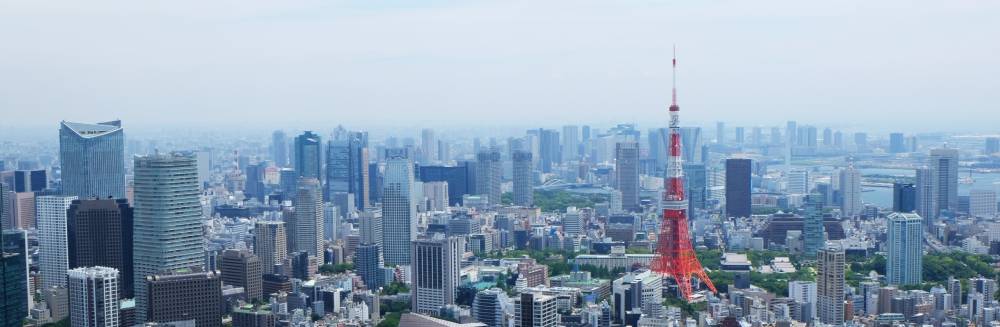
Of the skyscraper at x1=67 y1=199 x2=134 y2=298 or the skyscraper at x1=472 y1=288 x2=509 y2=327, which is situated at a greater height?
the skyscraper at x1=67 y1=199 x2=134 y2=298

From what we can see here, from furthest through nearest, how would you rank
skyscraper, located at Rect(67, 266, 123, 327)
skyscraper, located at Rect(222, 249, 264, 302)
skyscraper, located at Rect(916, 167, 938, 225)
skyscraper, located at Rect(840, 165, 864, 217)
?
1. skyscraper, located at Rect(840, 165, 864, 217)
2. skyscraper, located at Rect(916, 167, 938, 225)
3. skyscraper, located at Rect(222, 249, 264, 302)
4. skyscraper, located at Rect(67, 266, 123, 327)

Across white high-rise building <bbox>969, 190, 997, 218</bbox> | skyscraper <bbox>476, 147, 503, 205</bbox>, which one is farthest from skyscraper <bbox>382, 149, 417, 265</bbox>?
white high-rise building <bbox>969, 190, 997, 218</bbox>

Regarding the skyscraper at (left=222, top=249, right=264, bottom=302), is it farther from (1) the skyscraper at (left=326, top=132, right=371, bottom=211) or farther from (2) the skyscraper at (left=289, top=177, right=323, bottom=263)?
(1) the skyscraper at (left=326, top=132, right=371, bottom=211)

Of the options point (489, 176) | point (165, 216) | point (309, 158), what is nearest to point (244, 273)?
point (165, 216)

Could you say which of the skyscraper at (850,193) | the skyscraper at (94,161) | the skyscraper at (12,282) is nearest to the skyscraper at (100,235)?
the skyscraper at (12,282)

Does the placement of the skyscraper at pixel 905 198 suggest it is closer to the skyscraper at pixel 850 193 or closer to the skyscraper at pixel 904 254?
the skyscraper at pixel 850 193

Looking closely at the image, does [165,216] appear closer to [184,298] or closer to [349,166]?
[184,298]
